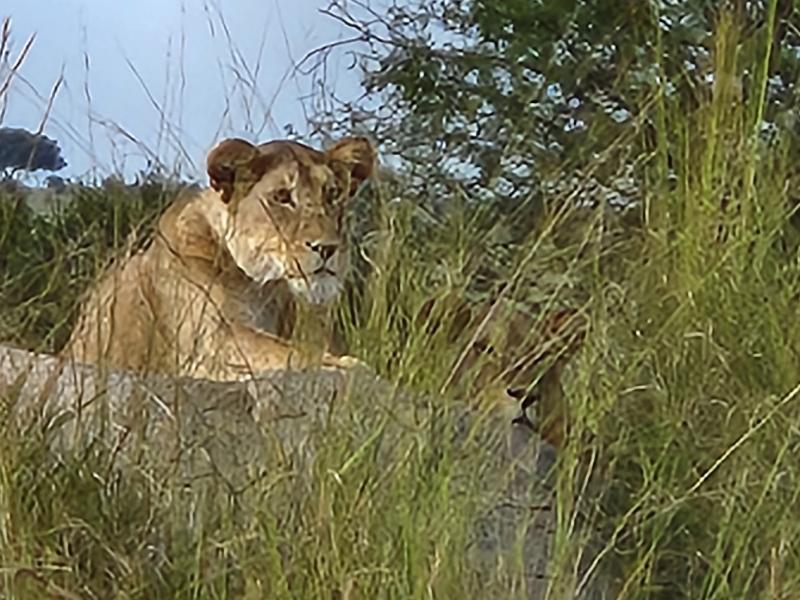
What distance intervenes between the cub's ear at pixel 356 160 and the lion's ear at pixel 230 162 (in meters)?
0.12

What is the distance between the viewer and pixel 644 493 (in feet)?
5.39

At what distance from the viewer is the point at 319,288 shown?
2.10m

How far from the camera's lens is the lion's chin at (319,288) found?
2.06m

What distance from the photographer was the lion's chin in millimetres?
2061

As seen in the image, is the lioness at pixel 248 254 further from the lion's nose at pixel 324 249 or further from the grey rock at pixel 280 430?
the grey rock at pixel 280 430

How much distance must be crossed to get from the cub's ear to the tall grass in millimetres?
44

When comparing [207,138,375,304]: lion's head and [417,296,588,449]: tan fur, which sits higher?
[207,138,375,304]: lion's head

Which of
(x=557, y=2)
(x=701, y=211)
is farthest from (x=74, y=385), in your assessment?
(x=557, y=2)

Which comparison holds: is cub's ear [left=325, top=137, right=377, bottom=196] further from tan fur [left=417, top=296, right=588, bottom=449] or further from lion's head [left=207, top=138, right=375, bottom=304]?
tan fur [left=417, top=296, right=588, bottom=449]

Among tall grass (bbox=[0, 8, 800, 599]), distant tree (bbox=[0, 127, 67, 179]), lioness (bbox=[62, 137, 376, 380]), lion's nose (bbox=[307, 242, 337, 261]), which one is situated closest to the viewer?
tall grass (bbox=[0, 8, 800, 599])

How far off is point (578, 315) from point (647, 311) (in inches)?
9.7

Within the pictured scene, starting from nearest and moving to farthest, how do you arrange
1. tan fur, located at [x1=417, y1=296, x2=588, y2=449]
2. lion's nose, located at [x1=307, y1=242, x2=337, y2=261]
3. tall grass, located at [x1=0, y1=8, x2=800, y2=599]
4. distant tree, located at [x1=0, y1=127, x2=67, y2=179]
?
tall grass, located at [x1=0, y1=8, x2=800, y2=599]
tan fur, located at [x1=417, y1=296, x2=588, y2=449]
distant tree, located at [x1=0, y1=127, x2=67, y2=179]
lion's nose, located at [x1=307, y1=242, x2=337, y2=261]

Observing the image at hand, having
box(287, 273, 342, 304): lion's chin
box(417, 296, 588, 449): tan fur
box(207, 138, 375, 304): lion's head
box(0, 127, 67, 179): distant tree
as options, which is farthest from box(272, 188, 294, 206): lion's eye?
box(417, 296, 588, 449): tan fur

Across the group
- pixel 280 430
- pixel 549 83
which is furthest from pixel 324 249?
pixel 549 83
